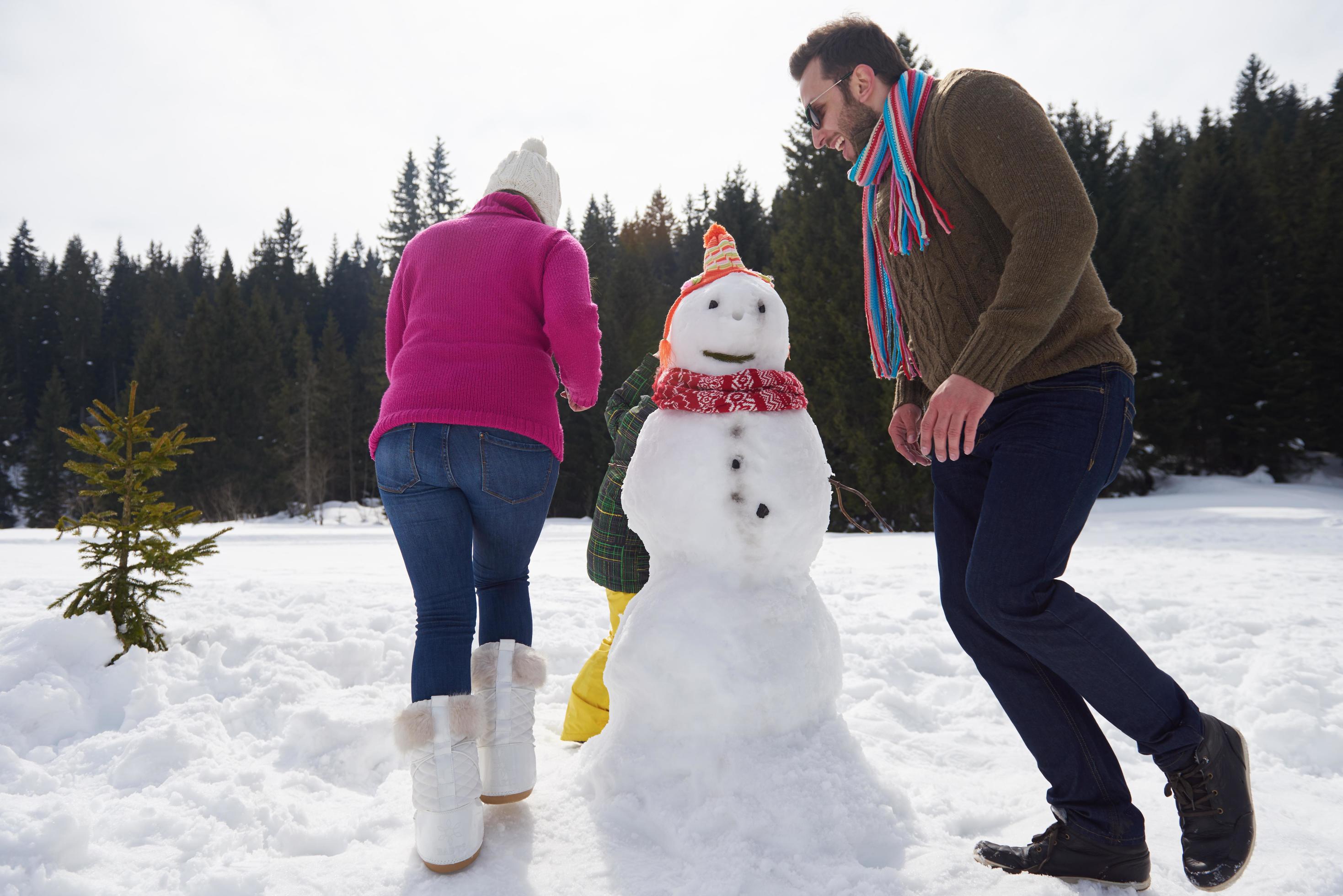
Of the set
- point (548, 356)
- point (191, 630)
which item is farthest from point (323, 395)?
point (548, 356)

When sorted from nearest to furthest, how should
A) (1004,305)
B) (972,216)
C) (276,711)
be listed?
(1004,305) < (972,216) < (276,711)

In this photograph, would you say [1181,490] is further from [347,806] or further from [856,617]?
[347,806]

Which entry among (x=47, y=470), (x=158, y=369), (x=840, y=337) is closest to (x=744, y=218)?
(x=840, y=337)

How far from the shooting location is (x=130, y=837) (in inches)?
81.0

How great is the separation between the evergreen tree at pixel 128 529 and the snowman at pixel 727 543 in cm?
232

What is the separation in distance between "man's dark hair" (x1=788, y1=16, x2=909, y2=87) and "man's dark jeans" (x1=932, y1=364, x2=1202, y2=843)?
3.04 feet

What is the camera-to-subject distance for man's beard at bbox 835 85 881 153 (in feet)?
6.50

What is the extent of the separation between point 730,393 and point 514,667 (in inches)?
44.7

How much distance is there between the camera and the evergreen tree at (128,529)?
3.33m

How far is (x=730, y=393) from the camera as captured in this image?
244 centimetres

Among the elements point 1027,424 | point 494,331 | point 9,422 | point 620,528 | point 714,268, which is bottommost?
point 620,528

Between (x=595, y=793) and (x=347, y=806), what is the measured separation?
0.85m

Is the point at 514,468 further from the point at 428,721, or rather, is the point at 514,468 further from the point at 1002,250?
the point at 1002,250

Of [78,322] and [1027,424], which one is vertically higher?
[78,322]
